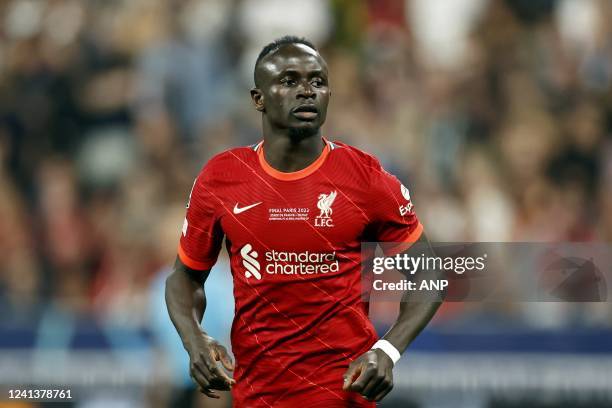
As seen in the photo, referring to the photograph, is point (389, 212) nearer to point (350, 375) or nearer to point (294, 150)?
point (294, 150)

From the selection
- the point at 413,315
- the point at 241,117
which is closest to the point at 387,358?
the point at 413,315

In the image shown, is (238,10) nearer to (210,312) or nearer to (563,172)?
(563,172)

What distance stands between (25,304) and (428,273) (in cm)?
519

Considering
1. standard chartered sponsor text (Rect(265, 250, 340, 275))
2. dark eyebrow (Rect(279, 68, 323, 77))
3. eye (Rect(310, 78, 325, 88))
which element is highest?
dark eyebrow (Rect(279, 68, 323, 77))

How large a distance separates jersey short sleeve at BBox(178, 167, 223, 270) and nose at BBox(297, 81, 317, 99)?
59 cm

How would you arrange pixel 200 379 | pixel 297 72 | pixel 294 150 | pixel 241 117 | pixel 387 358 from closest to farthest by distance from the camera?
1. pixel 387 358
2. pixel 200 379
3. pixel 297 72
4. pixel 294 150
5. pixel 241 117

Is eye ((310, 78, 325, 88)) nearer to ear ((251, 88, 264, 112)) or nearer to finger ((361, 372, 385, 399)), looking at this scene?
ear ((251, 88, 264, 112))

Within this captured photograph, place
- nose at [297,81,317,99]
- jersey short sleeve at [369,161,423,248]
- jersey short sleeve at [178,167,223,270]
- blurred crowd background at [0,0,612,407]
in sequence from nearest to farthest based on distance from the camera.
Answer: nose at [297,81,317,99], jersey short sleeve at [369,161,423,248], jersey short sleeve at [178,167,223,270], blurred crowd background at [0,0,612,407]

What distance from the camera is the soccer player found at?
5059 millimetres

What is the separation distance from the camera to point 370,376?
4.74 m

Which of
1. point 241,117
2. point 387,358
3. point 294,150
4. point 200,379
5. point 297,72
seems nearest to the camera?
point 387,358

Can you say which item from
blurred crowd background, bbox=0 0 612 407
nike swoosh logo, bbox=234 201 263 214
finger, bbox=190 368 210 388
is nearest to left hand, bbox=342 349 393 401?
finger, bbox=190 368 210 388

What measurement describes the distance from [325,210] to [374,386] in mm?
775

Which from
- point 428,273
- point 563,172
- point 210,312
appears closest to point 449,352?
point 210,312
